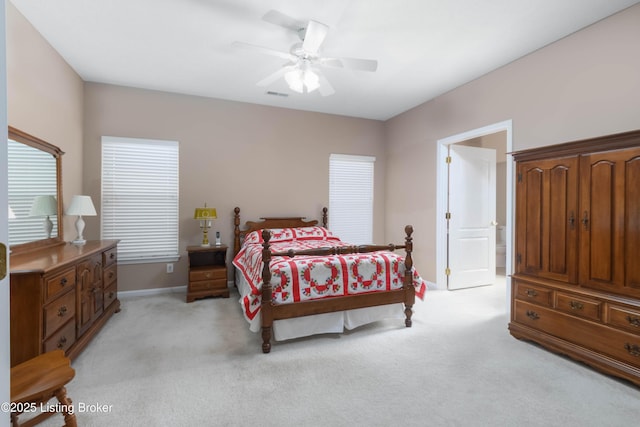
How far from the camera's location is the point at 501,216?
6.20 metres

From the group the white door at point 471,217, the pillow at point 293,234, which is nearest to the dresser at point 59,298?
the pillow at point 293,234

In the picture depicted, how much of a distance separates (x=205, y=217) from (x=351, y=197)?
246 centimetres

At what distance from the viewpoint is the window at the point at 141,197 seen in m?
3.96

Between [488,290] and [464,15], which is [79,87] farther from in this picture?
[488,290]

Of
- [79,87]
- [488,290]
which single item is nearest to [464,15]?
[488,290]

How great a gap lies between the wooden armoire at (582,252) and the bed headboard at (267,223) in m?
2.87

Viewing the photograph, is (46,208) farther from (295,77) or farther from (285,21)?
(285,21)

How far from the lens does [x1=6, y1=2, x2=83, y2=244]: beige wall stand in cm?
242

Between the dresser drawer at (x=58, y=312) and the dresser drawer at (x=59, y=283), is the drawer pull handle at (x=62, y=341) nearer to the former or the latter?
the dresser drawer at (x=58, y=312)

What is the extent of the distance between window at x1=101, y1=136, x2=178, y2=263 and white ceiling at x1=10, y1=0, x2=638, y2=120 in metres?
0.85

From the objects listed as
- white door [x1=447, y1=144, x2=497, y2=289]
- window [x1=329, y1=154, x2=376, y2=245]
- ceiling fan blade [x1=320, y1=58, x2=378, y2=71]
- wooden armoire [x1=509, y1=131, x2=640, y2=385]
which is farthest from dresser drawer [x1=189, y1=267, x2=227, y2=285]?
wooden armoire [x1=509, y1=131, x2=640, y2=385]

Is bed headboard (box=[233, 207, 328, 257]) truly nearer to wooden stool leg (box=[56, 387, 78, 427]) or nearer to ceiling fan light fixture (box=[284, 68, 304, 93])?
ceiling fan light fixture (box=[284, 68, 304, 93])

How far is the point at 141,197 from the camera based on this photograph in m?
4.08

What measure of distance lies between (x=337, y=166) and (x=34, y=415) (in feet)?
14.5
